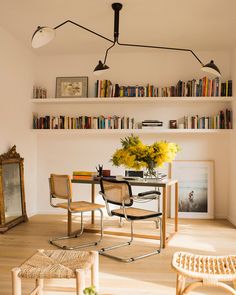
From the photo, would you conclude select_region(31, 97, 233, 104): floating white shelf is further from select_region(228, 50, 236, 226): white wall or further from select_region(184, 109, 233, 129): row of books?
select_region(228, 50, 236, 226): white wall

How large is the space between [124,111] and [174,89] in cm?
86

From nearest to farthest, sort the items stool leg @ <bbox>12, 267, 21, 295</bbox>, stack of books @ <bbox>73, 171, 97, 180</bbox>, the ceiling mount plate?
stool leg @ <bbox>12, 267, 21, 295</bbox>
the ceiling mount plate
stack of books @ <bbox>73, 171, 97, 180</bbox>

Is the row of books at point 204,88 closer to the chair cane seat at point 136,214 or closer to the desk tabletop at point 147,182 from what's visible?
the desk tabletop at point 147,182

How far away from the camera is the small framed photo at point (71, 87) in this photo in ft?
19.4

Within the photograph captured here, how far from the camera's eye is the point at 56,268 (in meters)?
2.06

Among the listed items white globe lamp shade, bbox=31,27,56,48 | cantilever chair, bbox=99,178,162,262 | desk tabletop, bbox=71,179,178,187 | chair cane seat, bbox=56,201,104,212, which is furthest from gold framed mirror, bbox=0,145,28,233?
white globe lamp shade, bbox=31,27,56,48

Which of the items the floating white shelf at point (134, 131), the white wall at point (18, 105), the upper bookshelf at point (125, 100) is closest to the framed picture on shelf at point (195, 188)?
the floating white shelf at point (134, 131)

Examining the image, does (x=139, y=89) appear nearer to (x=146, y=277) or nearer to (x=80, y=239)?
(x=80, y=239)

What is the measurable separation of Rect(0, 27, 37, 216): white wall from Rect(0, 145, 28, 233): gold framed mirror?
0.59 feet

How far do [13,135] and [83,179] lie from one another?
142 centimetres

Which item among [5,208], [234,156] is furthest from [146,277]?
[234,156]

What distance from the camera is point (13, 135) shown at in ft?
16.9

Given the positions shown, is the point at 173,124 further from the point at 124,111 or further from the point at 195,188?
the point at 195,188

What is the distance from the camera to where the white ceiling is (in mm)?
3961
